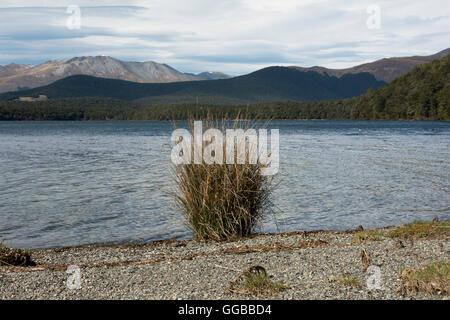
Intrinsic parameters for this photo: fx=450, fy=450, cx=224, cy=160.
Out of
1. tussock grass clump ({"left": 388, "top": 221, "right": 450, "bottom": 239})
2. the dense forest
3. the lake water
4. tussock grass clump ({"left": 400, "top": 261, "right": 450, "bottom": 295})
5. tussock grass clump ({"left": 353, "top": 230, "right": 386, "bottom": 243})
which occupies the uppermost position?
the dense forest

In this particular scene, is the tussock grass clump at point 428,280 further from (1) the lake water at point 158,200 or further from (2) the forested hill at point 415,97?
(2) the forested hill at point 415,97

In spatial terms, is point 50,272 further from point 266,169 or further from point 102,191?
point 102,191

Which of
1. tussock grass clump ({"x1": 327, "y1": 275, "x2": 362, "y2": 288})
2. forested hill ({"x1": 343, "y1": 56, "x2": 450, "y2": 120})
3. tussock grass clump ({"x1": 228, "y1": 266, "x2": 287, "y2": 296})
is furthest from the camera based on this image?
forested hill ({"x1": 343, "y1": 56, "x2": 450, "y2": 120})

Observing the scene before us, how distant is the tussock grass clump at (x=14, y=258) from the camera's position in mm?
7883

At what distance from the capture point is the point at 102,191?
1939 cm

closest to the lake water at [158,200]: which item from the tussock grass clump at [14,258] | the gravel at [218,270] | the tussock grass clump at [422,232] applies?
the gravel at [218,270]

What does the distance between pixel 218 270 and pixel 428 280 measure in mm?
2943

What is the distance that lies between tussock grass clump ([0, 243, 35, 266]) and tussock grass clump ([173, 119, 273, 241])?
3157mm

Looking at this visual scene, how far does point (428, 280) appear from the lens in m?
5.48

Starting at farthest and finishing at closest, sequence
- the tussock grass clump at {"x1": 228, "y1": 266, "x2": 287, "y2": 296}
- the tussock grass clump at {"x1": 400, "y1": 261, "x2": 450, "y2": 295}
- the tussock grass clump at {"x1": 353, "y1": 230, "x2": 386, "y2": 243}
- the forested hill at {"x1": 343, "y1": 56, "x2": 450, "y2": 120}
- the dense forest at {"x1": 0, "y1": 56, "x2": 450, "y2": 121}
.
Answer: the dense forest at {"x1": 0, "y1": 56, "x2": 450, "y2": 121} → the forested hill at {"x1": 343, "y1": 56, "x2": 450, "y2": 120} → the tussock grass clump at {"x1": 353, "y1": 230, "x2": 386, "y2": 243} → the tussock grass clump at {"x1": 228, "y1": 266, "x2": 287, "y2": 296} → the tussock grass clump at {"x1": 400, "y1": 261, "x2": 450, "y2": 295}

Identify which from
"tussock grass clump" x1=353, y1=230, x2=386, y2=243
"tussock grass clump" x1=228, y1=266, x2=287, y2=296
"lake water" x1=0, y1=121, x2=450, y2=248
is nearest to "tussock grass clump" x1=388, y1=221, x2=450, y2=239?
"tussock grass clump" x1=353, y1=230, x2=386, y2=243

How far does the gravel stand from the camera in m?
5.70

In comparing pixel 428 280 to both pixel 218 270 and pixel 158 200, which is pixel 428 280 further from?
pixel 158 200

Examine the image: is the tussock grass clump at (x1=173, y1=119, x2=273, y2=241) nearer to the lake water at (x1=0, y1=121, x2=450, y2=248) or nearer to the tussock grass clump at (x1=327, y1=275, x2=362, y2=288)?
the lake water at (x1=0, y1=121, x2=450, y2=248)
